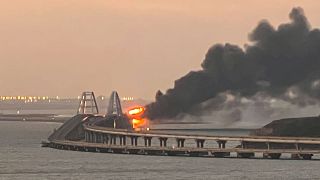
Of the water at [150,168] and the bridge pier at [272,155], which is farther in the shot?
the bridge pier at [272,155]

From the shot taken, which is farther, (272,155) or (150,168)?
(272,155)

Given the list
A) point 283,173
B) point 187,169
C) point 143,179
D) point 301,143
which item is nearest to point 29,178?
point 143,179

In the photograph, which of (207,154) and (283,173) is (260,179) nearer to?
(283,173)

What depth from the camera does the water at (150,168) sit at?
446 feet

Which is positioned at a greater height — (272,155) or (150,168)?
(272,155)

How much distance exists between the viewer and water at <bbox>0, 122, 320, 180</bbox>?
446ft

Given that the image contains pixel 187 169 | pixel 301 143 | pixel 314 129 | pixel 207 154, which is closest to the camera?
pixel 187 169

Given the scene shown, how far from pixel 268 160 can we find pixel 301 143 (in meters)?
6.30

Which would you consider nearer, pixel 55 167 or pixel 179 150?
pixel 55 167

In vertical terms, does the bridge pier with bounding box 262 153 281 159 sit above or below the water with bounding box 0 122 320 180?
above

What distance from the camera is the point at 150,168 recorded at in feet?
492

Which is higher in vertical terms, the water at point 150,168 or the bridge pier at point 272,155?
the bridge pier at point 272,155

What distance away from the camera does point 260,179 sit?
130125 millimetres

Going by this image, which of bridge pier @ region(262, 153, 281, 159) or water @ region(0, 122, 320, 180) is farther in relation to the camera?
bridge pier @ region(262, 153, 281, 159)
